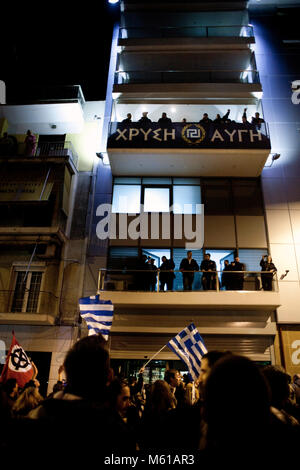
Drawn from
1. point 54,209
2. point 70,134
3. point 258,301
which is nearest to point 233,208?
point 258,301

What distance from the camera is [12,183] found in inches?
650

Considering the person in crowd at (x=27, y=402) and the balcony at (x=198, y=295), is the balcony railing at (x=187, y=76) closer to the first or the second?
the balcony at (x=198, y=295)

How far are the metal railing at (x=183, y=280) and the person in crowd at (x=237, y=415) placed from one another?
11.0 m

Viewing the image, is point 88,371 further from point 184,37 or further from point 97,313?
point 184,37

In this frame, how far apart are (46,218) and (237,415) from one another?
1582 cm

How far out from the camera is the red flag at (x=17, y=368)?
22.6 feet

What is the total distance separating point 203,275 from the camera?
12961 mm

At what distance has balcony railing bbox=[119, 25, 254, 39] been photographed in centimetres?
1888

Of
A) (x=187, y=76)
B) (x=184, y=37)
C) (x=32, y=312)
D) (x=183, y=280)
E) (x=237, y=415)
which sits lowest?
(x=237, y=415)

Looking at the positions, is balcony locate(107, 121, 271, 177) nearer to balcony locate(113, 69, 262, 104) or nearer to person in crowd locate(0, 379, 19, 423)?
balcony locate(113, 69, 262, 104)

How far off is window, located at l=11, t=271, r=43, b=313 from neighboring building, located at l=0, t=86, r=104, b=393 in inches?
1.7

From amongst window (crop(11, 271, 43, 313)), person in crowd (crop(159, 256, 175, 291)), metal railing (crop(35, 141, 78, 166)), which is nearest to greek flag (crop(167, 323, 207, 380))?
person in crowd (crop(159, 256, 175, 291))

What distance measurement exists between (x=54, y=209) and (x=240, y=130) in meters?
9.95

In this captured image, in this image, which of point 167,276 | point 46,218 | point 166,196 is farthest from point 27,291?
point 166,196
